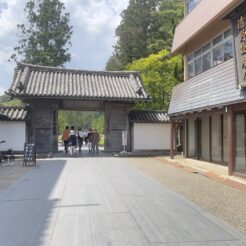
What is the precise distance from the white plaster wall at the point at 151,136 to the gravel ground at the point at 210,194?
31.2 feet

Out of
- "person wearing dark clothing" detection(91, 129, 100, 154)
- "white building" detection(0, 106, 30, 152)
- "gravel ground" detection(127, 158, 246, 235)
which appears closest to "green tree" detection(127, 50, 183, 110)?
"person wearing dark clothing" detection(91, 129, 100, 154)

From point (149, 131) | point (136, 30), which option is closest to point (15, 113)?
point (149, 131)

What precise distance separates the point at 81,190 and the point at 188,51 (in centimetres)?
1273

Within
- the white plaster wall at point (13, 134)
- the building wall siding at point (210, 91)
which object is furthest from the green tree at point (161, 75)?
the white plaster wall at point (13, 134)

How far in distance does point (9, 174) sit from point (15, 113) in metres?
9.82

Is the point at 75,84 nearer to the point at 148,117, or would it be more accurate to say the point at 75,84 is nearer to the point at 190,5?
the point at 148,117

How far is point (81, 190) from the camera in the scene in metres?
10.5

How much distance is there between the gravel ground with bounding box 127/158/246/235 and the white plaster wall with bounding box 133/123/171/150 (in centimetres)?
952

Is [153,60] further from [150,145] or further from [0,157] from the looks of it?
[0,157]

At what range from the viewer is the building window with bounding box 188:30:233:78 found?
15.7 metres

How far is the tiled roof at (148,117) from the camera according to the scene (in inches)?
990

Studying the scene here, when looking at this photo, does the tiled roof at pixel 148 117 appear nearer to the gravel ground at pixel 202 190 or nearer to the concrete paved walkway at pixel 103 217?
the gravel ground at pixel 202 190

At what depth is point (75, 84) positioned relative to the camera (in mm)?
25453

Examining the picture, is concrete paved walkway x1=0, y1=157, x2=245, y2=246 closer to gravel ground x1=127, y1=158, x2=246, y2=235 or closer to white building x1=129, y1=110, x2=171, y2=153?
gravel ground x1=127, y1=158, x2=246, y2=235
